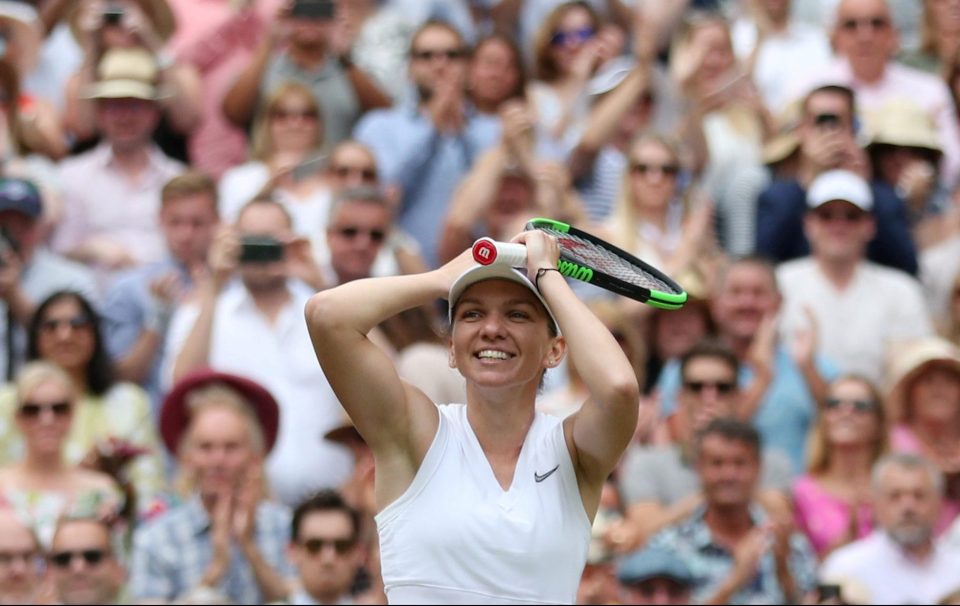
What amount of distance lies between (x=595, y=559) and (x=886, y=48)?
14.9 ft

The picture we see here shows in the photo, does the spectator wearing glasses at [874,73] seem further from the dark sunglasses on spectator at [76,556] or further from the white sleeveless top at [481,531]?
the white sleeveless top at [481,531]

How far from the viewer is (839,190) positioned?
10.1 metres


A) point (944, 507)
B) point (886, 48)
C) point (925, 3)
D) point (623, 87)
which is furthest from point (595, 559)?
point (925, 3)

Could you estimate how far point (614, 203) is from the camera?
10.9m

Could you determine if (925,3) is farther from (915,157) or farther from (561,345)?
(561,345)

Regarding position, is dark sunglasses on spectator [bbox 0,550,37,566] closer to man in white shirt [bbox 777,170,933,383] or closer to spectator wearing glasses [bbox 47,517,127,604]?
spectator wearing glasses [bbox 47,517,127,604]

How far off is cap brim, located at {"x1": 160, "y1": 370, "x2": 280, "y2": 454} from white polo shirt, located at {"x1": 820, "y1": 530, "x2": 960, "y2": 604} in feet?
7.53

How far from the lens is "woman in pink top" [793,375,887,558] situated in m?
8.66

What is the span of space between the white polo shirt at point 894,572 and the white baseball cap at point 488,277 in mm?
3388

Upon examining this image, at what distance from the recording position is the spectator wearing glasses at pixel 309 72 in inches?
437

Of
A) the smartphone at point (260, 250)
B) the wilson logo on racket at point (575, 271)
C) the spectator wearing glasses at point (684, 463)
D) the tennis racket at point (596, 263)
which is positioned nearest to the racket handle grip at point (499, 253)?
the tennis racket at point (596, 263)

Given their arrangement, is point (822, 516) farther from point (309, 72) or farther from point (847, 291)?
point (309, 72)

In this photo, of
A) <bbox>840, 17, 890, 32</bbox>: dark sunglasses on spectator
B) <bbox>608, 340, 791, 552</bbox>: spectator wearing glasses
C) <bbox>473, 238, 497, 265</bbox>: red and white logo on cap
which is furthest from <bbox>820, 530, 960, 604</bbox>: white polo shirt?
<bbox>840, 17, 890, 32</bbox>: dark sunglasses on spectator

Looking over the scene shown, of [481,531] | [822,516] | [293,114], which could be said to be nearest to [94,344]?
[293,114]
